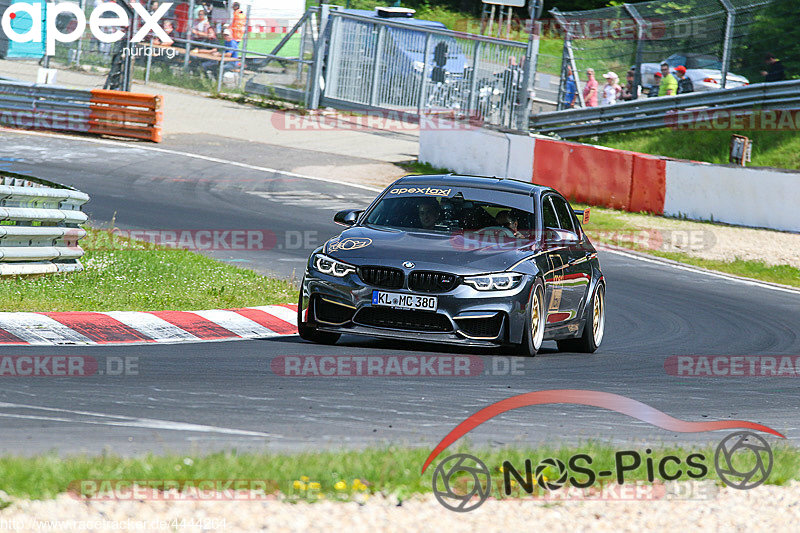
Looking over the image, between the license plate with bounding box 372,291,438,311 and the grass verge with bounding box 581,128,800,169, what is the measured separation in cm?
1613

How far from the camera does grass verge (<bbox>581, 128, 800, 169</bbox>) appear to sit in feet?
77.9

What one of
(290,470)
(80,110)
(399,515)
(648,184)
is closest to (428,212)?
(290,470)

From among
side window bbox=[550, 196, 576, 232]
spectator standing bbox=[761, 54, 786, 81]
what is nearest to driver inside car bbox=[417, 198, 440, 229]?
side window bbox=[550, 196, 576, 232]

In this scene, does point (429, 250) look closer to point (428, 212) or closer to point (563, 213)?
point (428, 212)

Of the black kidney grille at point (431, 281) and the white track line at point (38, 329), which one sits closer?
the white track line at point (38, 329)

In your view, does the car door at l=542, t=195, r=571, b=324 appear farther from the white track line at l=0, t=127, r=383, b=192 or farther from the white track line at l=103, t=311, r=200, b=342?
the white track line at l=0, t=127, r=383, b=192

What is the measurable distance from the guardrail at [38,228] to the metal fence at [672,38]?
1522 cm

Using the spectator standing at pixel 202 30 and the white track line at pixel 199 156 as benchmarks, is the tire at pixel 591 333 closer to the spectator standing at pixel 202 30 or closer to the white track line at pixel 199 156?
the white track line at pixel 199 156

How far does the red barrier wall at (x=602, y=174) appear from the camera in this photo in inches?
848

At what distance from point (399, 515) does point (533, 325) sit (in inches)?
185

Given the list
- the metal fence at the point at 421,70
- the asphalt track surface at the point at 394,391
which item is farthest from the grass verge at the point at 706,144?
the asphalt track surface at the point at 394,391

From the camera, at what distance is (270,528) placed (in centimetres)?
459

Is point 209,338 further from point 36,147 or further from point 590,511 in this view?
point 36,147

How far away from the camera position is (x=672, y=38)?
78.9ft
